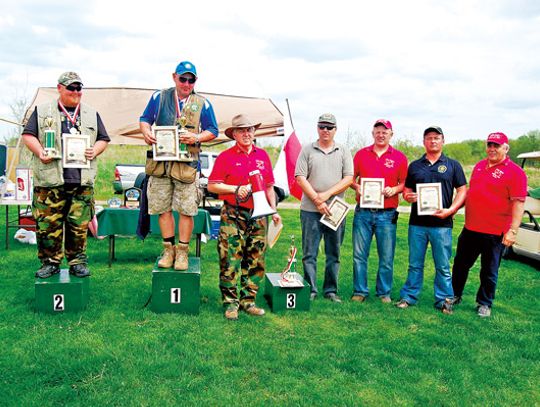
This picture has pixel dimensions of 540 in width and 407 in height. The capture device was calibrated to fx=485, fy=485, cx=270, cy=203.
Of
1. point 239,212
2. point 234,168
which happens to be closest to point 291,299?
point 239,212

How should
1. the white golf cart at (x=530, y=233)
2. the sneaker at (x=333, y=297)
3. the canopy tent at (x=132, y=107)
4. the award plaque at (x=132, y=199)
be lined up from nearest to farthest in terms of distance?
the sneaker at (x=333, y=297)
the award plaque at (x=132, y=199)
the white golf cart at (x=530, y=233)
the canopy tent at (x=132, y=107)

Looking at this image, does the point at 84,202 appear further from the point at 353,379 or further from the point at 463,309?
the point at 463,309

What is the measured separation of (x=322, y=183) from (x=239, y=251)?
4.07 feet

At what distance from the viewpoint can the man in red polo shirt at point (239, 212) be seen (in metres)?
4.57

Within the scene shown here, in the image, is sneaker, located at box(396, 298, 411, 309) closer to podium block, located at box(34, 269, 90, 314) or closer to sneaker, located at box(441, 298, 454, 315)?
sneaker, located at box(441, 298, 454, 315)

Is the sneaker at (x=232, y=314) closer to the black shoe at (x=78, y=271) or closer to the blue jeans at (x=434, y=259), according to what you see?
the black shoe at (x=78, y=271)

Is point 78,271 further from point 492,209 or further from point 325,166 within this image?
point 492,209

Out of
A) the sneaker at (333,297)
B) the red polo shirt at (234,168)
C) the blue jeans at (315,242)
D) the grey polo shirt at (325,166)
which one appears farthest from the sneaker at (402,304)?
the red polo shirt at (234,168)

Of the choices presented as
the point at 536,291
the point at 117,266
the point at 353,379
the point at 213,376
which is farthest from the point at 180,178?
the point at 536,291

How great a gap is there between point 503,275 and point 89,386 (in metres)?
6.30

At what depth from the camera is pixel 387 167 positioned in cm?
529

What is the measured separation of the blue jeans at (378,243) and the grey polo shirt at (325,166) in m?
0.44

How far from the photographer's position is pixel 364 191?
525cm

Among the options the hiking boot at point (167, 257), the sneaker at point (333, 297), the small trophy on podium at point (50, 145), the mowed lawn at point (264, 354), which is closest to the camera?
the mowed lawn at point (264, 354)
